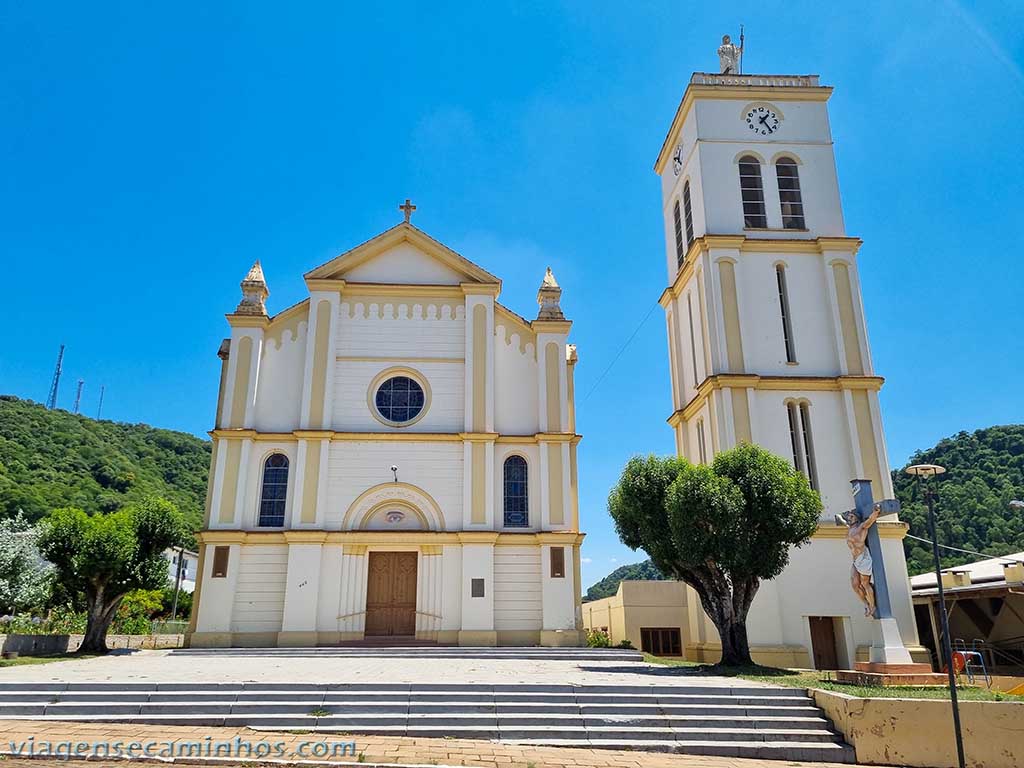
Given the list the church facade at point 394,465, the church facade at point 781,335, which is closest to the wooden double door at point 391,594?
the church facade at point 394,465

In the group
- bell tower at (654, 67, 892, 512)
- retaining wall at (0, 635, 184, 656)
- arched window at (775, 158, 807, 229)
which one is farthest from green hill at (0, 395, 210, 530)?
arched window at (775, 158, 807, 229)

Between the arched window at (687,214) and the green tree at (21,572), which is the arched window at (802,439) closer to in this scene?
the arched window at (687,214)

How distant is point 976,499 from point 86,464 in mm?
54365

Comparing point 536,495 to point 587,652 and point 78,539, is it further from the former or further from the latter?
point 78,539

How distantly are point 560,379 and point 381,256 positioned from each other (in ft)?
25.1

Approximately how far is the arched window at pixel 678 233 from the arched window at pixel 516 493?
11.0 metres

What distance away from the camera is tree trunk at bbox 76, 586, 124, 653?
68.8 feet

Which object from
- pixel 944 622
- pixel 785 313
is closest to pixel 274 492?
pixel 785 313

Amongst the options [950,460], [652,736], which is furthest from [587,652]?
[950,460]

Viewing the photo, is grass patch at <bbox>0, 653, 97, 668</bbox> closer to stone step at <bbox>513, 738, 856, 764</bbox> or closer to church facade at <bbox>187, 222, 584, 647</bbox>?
church facade at <bbox>187, 222, 584, 647</bbox>

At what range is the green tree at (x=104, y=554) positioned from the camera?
2058cm

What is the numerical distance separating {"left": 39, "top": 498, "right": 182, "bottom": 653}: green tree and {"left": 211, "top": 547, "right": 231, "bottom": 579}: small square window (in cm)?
125

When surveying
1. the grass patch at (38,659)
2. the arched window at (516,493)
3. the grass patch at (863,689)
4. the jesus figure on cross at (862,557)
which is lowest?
the grass patch at (863,689)

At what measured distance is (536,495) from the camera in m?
23.7
